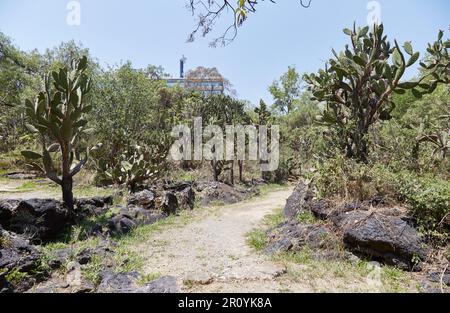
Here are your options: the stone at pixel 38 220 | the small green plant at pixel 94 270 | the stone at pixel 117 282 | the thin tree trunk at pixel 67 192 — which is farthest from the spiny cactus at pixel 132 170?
the stone at pixel 117 282

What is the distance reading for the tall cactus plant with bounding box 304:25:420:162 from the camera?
5676 millimetres

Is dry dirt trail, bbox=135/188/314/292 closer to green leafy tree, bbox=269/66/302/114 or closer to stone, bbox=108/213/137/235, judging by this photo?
stone, bbox=108/213/137/235

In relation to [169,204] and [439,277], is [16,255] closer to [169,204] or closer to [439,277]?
[169,204]

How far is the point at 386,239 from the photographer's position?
3.84 metres

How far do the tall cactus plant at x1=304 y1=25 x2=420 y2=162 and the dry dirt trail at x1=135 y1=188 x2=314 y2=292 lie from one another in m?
2.72

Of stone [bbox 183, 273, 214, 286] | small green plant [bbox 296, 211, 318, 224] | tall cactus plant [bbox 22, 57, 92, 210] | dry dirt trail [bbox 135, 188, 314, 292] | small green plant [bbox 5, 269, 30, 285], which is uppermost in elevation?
tall cactus plant [bbox 22, 57, 92, 210]

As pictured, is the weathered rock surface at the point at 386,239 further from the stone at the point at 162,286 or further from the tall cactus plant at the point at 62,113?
the tall cactus plant at the point at 62,113

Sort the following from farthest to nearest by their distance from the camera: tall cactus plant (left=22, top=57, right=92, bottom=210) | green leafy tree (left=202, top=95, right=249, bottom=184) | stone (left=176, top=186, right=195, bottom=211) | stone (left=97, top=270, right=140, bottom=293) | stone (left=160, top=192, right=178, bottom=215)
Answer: green leafy tree (left=202, top=95, right=249, bottom=184), stone (left=176, top=186, right=195, bottom=211), stone (left=160, top=192, right=178, bottom=215), tall cactus plant (left=22, top=57, right=92, bottom=210), stone (left=97, top=270, right=140, bottom=293)

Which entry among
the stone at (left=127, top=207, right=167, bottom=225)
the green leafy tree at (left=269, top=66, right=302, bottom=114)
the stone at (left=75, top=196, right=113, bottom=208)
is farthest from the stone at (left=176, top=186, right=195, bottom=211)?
the green leafy tree at (left=269, top=66, right=302, bottom=114)

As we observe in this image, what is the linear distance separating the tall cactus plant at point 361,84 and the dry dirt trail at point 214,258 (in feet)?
8.93

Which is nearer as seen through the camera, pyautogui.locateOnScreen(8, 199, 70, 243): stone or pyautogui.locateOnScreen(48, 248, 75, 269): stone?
pyautogui.locateOnScreen(48, 248, 75, 269): stone

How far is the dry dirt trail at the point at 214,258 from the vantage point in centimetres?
332

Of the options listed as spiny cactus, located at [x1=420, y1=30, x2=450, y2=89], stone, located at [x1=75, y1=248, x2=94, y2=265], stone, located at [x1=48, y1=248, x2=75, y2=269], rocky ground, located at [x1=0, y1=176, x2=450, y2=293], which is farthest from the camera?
spiny cactus, located at [x1=420, y1=30, x2=450, y2=89]
